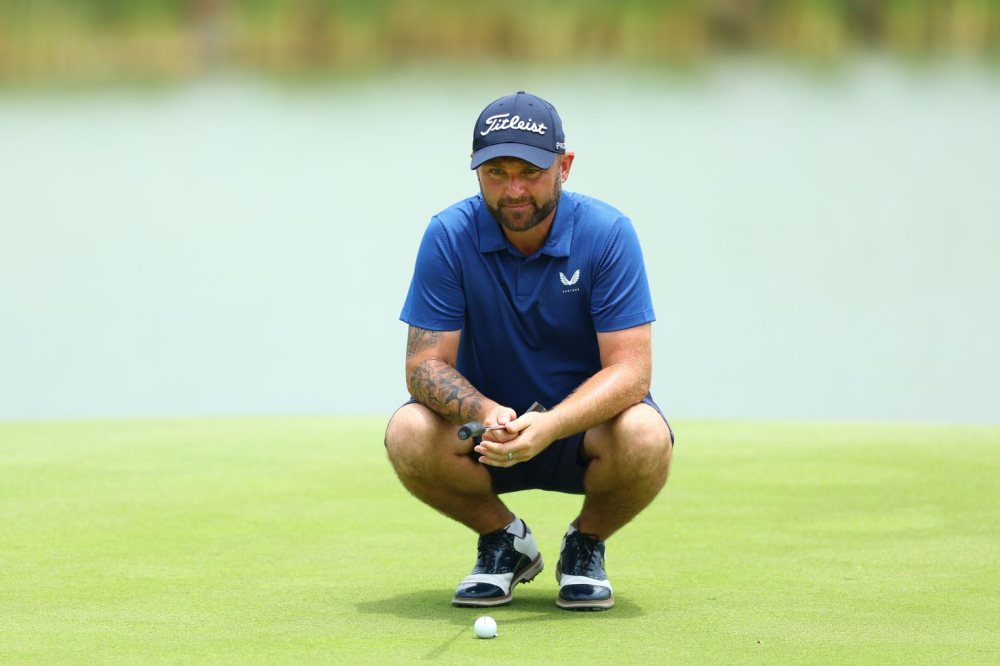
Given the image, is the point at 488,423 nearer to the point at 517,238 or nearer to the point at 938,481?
the point at 517,238

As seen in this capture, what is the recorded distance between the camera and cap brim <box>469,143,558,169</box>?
8.32 ft

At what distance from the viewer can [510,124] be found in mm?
2572

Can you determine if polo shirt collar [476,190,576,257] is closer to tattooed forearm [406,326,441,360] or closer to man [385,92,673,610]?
man [385,92,673,610]

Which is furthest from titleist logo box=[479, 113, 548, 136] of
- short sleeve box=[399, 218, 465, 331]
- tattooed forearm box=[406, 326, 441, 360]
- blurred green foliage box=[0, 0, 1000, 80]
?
blurred green foliage box=[0, 0, 1000, 80]

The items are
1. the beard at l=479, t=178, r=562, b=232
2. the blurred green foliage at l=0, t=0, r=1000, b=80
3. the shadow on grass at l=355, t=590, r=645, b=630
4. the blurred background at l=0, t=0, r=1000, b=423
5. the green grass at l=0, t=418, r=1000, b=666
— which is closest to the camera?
the green grass at l=0, t=418, r=1000, b=666

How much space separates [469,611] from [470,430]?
0.39 m

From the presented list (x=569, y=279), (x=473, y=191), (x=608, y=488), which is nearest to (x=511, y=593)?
(x=608, y=488)

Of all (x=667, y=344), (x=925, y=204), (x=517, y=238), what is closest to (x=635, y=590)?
(x=517, y=238)

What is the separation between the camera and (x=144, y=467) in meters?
4.62

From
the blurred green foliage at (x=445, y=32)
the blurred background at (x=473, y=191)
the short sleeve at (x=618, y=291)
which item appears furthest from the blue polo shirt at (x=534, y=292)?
the blurred green foliage at (x=445, y=32)

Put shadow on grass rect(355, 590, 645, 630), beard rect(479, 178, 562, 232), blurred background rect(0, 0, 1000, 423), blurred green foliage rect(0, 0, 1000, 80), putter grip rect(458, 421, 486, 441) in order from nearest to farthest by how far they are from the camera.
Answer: putter grip rect(458, 421, 486, 441) < shadow on grass rect(355, 590, 645, 630) < beard rect(479, 178, 562, 232) < blurred background rect(0, 0, 1000, 423) < blurred green foliage rect(0, 0, 1000, 80)

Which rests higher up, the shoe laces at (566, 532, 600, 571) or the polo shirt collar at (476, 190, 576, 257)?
the polo shirt collar at (476, 190, 576, 257)

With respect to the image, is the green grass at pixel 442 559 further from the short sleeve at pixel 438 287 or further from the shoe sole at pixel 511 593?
the short sleeve at pixel 438 287

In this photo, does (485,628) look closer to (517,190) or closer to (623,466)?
(623,466)
